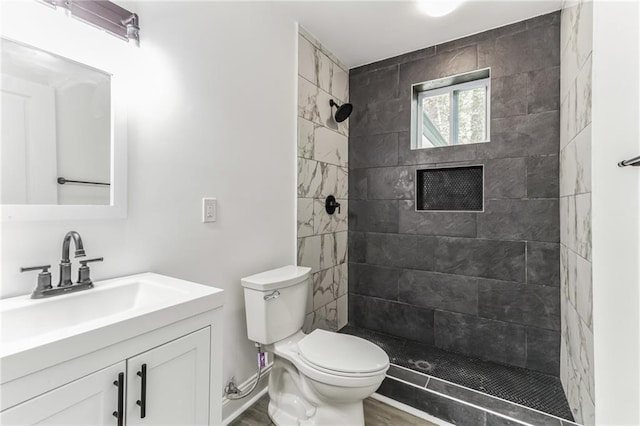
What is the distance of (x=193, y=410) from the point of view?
0.91 meters

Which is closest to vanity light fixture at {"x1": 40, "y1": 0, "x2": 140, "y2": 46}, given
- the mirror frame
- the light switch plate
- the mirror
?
the mirror frame

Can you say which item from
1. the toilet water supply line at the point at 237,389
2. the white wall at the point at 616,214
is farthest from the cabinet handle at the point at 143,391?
the white wall at the point at 616,214

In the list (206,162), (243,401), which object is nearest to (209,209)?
(206,162)

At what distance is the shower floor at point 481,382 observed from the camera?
5.14ft

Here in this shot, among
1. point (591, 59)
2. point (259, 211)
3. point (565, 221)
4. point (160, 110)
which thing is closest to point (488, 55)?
point (591, 59)

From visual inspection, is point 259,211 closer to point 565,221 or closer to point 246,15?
point 246,15

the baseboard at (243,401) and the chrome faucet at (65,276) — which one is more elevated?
the chrome faucet at (65,276)

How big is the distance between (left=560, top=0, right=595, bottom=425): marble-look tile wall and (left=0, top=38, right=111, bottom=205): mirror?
2.02m

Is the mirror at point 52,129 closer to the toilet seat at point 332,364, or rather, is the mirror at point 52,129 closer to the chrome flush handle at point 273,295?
the chrome flush handle at point 273,295

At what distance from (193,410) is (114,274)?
598 millimetres

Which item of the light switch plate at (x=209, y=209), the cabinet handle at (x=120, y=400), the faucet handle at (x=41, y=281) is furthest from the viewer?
the light switch plate at (x=209, y=209)

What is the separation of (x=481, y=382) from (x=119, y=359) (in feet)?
6.57

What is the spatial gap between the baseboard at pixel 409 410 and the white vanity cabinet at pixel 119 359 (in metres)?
1.21

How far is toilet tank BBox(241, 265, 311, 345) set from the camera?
4.94 feet
